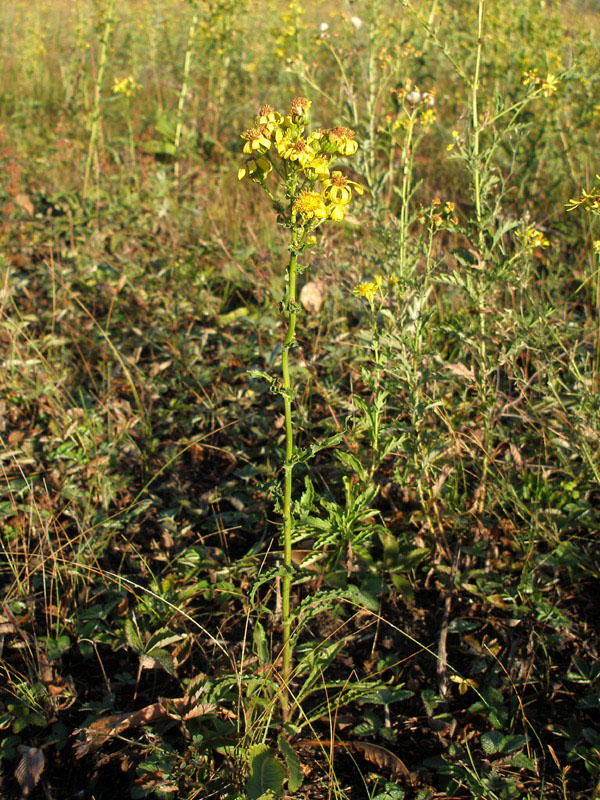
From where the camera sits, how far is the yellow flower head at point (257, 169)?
1.30 meters

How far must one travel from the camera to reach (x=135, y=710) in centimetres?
165

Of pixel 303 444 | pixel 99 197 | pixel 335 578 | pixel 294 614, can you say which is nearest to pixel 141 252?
pixel 99 197

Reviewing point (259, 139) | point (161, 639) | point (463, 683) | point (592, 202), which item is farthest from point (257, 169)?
point (463, 683)

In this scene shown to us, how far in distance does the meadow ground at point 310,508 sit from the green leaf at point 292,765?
11mm

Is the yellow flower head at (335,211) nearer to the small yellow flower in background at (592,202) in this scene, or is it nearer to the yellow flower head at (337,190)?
the yellow flower head at (337,190)

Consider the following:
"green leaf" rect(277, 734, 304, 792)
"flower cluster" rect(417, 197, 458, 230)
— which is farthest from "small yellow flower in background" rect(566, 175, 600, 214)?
"green leaf" rect(277, 734, 304, 792)

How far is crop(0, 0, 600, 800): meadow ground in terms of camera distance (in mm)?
1468

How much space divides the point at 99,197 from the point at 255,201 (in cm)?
100

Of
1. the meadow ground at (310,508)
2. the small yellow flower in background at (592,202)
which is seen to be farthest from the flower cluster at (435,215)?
the small yellow flower in background at (592,202)

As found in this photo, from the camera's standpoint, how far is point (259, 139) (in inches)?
48.9

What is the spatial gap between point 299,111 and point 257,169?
0.14m

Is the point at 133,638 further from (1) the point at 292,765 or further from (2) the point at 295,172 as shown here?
(2) the point at 295,172

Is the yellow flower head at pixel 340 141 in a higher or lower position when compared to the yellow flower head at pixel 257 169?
higher

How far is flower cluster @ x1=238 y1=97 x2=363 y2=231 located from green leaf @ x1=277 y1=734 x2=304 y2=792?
1.15 m
